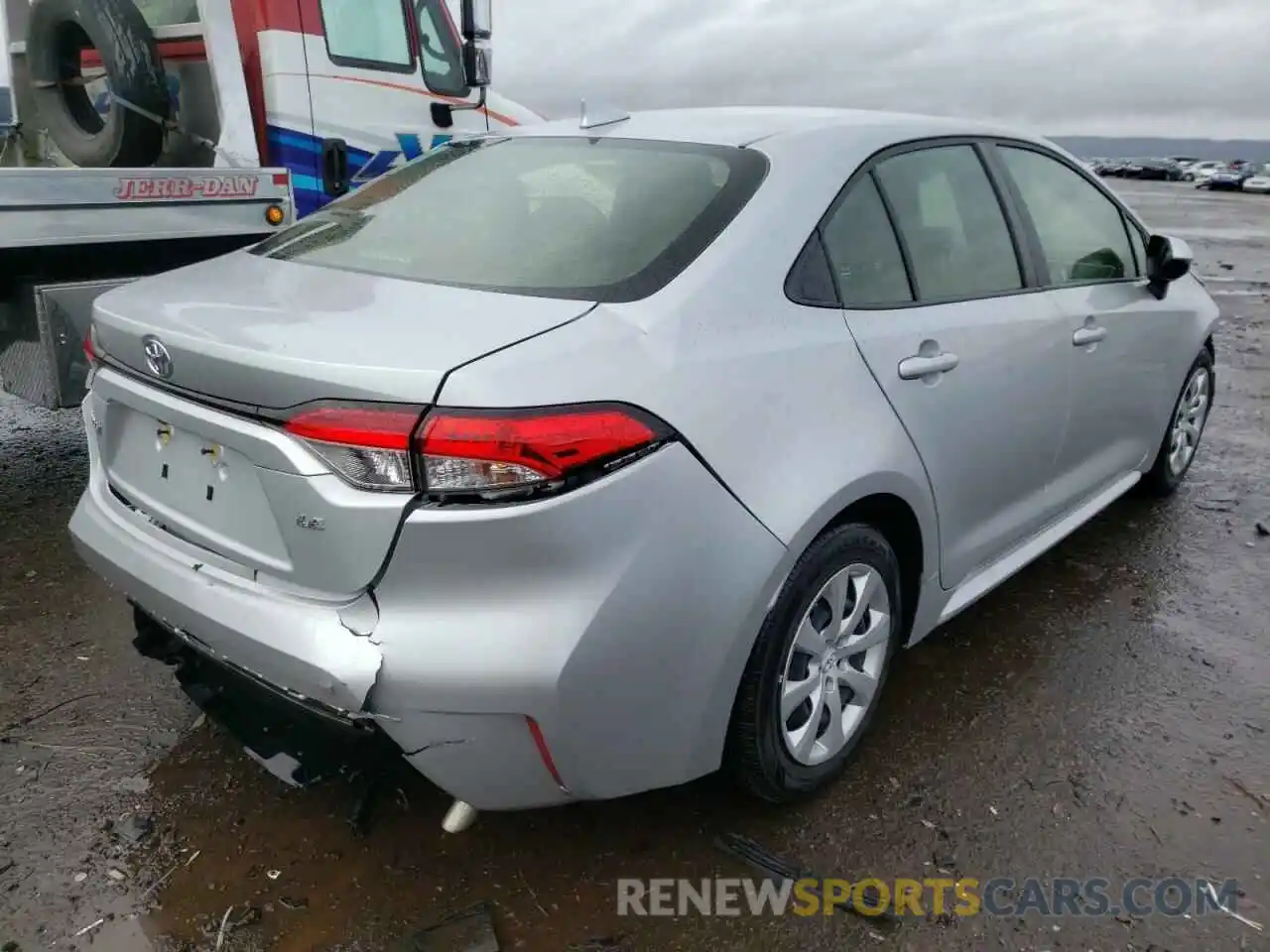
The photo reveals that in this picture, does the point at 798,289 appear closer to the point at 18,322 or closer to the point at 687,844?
the point at 687,844

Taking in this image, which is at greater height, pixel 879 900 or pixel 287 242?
pixel 287 242

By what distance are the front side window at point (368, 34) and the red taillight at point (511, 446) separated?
4.08m

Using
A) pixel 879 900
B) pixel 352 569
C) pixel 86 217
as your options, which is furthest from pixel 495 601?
pixel 86 217

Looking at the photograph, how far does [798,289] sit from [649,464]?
0.67 meters

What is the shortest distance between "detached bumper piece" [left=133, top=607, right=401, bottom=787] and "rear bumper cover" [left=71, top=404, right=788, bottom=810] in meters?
0.04

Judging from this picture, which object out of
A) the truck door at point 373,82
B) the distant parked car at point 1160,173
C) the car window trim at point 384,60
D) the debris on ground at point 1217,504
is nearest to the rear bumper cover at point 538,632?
the debris on ground at point 1217,504

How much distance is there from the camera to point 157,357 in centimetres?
208

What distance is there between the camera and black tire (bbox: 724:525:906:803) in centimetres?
216

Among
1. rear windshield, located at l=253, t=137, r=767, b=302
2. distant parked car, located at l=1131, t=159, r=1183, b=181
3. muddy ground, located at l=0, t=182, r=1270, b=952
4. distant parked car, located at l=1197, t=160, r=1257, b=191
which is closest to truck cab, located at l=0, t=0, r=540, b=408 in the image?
muddy ground, located at l=0, t=182, r=1270, b=952

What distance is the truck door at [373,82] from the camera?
199 inches

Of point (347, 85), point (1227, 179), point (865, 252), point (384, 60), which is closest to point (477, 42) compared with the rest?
point (384, 60)

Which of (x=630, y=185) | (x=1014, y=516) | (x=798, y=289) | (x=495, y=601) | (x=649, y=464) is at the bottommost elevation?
(x=1014, y=516)

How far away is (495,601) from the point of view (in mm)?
1799

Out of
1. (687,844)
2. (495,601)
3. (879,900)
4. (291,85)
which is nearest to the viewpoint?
(495,601)
